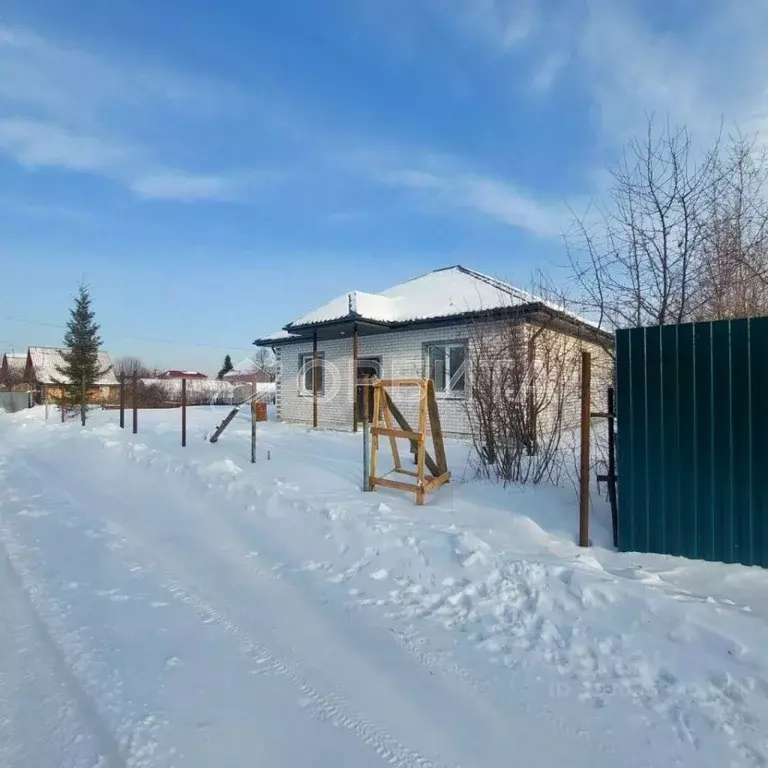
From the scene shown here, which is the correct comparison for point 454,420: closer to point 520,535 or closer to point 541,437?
point 541,437

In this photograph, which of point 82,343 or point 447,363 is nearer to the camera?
point 447,363

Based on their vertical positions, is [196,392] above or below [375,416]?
above

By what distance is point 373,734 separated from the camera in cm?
220

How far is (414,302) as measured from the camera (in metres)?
14.4

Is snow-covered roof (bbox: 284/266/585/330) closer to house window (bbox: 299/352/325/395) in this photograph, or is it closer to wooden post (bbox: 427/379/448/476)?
house window (bbox: 299/352/325/395)

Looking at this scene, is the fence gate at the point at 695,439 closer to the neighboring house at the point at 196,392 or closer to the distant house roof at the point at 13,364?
the neighboring house at the point at 196,392

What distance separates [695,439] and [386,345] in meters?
10.4

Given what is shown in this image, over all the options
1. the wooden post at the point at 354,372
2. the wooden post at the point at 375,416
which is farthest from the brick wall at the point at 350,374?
the wooden post at the point at 375,416

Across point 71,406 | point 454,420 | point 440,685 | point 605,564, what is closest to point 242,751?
point 440,685

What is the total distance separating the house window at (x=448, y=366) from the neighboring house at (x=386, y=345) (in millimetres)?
25

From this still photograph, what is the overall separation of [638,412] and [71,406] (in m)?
23.9

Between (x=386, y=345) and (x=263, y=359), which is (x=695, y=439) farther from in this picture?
(x=263, y=359)

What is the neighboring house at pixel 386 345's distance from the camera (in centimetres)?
1247

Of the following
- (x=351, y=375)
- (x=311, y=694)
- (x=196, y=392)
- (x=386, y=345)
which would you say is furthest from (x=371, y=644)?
(x=196, y=392)
